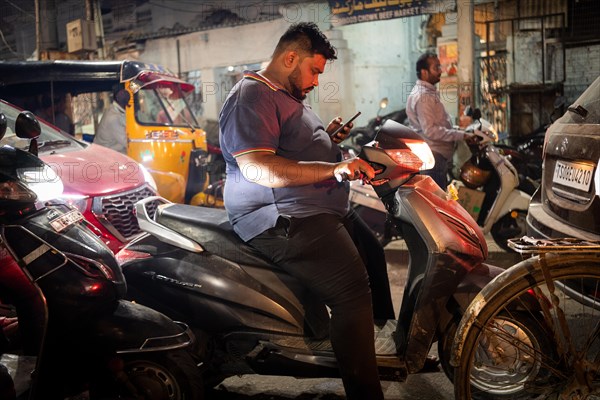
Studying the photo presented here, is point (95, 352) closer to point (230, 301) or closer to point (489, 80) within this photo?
point (230, 301)

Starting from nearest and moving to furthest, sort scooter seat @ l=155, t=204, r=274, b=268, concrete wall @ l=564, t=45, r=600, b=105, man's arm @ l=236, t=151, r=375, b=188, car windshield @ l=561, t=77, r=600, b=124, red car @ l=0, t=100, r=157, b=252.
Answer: man's arm @ l=236, t=151, r=375, b=188 → scooter seat @ l=155, t=204, r=274, b=268 → car windshield @ l=561, t=77, r=600, b=124 → red car @ l=0, t=100, r=157, b=252 → concrete wall @ l=564, t=45, r=600, b=105

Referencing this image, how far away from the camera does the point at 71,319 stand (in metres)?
2.94

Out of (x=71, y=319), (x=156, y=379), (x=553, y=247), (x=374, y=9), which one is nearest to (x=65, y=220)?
(x=71, y=319)

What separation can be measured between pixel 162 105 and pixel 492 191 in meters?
4.60

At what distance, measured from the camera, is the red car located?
5.32 metres

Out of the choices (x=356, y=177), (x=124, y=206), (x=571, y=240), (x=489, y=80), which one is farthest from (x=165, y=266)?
(x=489, y=80)

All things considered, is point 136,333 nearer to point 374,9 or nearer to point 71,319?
point 71,319

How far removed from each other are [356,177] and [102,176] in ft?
10.9

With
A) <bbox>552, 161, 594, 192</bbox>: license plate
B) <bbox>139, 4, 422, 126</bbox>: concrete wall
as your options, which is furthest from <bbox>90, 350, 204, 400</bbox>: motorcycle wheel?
<bbox>139, 4, 422, 126</bbox>: concrete wall

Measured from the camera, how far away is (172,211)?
334cm

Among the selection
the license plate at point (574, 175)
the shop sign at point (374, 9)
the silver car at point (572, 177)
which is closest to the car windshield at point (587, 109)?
the silver car at point (572, 177)

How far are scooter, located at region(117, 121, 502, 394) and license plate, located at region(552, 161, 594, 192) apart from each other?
0.94 m

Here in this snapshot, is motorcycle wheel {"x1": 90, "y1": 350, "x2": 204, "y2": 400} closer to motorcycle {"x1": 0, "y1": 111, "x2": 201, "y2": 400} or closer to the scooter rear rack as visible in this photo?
motorcycle {"x1": 0, "y1": 111, "x2": 201, "y2": 400}

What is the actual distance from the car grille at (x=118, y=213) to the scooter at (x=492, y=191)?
10.7 feet
